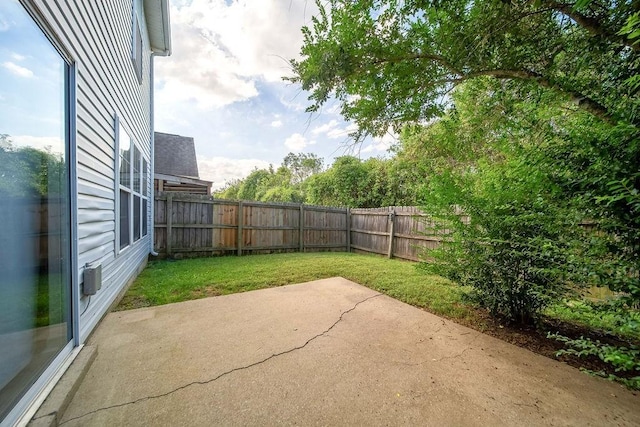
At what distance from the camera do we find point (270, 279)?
4574 millimetres

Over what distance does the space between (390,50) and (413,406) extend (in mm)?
3258

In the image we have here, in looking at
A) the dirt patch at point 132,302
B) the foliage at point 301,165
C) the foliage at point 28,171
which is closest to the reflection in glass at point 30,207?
the foliage at point 28,171

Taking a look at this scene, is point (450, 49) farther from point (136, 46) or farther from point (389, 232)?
point (389, 232)

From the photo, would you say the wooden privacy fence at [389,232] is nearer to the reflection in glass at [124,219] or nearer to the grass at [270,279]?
the grass at [270,279]

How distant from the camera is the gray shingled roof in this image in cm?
1082

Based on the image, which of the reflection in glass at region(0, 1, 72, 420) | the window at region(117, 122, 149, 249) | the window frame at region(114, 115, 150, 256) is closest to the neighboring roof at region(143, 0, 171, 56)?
the window frame at region(114, 115, 150, 256)

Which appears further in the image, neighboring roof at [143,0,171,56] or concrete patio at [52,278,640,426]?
neighboring roof at [143,0,171,56]

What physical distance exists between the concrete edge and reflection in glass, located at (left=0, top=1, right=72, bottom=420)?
0.14 m

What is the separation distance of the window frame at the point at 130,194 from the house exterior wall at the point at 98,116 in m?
0.06

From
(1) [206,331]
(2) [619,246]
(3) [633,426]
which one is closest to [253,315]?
(1) [206,331]

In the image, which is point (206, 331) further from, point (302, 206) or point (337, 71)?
point (302, 206)

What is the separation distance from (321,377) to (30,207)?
2116 mm

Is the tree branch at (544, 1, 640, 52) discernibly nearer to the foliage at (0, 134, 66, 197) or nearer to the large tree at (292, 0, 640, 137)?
the large tree at (292, 0, 640, 137)

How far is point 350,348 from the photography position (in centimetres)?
225
